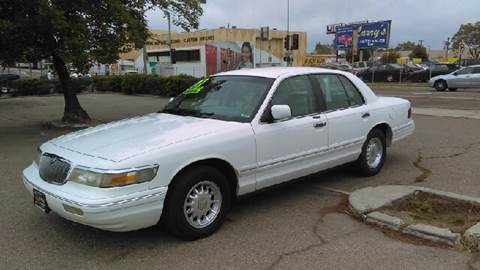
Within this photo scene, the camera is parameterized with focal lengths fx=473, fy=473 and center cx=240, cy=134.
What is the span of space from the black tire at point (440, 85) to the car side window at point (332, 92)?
21.7 m

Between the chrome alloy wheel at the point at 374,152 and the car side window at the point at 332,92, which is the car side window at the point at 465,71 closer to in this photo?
the chrome alloy wheel at the point at 374,152

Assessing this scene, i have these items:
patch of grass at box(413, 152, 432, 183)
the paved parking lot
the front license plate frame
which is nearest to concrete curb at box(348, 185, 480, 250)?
the paved parking lot

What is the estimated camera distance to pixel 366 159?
641 cm

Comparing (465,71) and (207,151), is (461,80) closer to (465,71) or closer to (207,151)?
(465,71)

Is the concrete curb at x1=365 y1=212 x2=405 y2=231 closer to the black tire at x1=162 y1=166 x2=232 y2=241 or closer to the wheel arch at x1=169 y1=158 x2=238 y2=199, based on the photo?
the wheel arch at x1=169 y1=158 x2=238 y2=199

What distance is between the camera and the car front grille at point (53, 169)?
411 cm

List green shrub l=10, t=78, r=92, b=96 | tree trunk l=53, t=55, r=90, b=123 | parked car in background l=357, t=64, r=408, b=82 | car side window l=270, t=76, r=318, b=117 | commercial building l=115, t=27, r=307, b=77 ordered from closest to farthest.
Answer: car side window l=270, t=76, r=318, b=117 → tree trunk l=53, t=55, r=90, b=123 → green shrub l=10, t=78, r=92, b=96 → parked car in background l=357, t=64, r=408, b=82 → commercial building l=115, t=27, r=307, b=77

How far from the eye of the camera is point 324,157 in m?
5.60

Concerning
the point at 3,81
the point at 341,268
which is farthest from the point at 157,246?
the point at 3,81

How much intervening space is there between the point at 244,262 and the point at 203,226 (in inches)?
26.1

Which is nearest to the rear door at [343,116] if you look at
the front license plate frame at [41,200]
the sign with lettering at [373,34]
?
the front license plate frame at [41,200]

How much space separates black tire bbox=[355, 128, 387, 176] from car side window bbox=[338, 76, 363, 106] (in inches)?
19.1

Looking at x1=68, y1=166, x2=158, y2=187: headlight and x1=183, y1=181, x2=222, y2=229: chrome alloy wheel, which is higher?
x1=68, y1=166, x2=158, y2=187: headlight

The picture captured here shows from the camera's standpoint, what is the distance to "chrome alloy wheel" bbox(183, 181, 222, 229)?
430 centimetres
